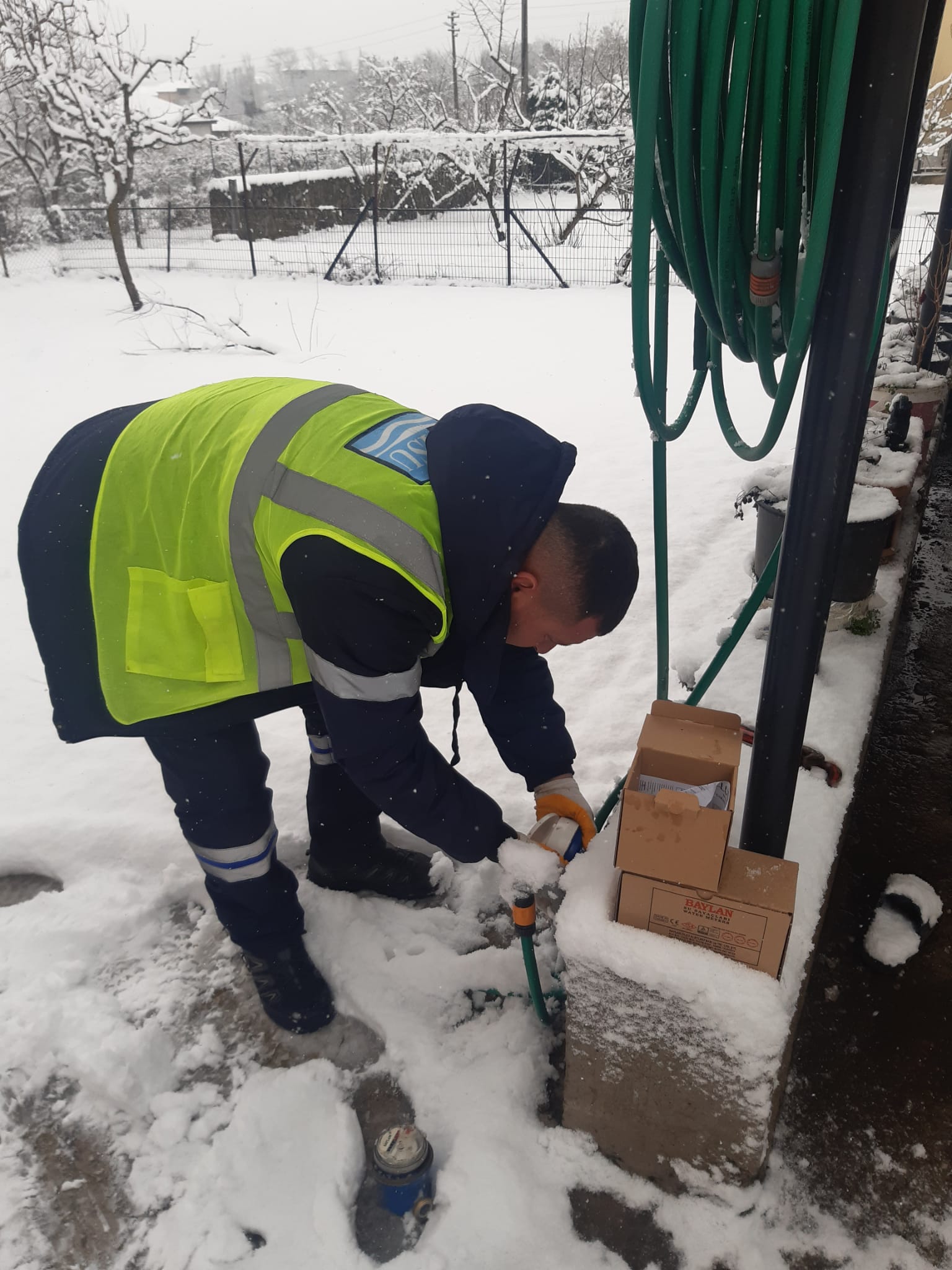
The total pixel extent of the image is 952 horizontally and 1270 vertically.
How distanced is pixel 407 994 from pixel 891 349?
4710 mm

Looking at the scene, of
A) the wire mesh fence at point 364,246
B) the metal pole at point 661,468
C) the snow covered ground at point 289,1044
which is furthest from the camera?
the wire mesh fence at point 364,246

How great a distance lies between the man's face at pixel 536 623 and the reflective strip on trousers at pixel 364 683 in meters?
0.22

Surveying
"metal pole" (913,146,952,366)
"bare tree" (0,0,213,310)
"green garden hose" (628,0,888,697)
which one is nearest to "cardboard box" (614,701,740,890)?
"green garden hose" (628,0,888,697)

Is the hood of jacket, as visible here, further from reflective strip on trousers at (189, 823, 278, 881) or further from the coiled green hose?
reflective strip on trousers at (189, 823, 278, 881)

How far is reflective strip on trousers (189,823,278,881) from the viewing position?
188 cm

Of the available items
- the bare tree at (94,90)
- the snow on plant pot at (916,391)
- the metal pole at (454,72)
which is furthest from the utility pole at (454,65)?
the snow on plant pot at (916,391)

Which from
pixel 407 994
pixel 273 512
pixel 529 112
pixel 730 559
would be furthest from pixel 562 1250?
pixel 529 112

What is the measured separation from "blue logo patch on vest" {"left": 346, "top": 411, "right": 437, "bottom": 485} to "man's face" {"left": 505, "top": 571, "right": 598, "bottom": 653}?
259 millimetres

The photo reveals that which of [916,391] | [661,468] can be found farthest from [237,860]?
[916,391]

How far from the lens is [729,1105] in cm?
145

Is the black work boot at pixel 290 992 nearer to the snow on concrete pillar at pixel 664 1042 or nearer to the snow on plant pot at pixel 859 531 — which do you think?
the snow on concrete pillar at pixel 664 1042

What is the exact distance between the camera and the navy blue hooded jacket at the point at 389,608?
137 cm

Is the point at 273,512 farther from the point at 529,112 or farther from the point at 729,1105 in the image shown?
the point at 529,112

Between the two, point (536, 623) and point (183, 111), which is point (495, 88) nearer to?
point (183, 111)
